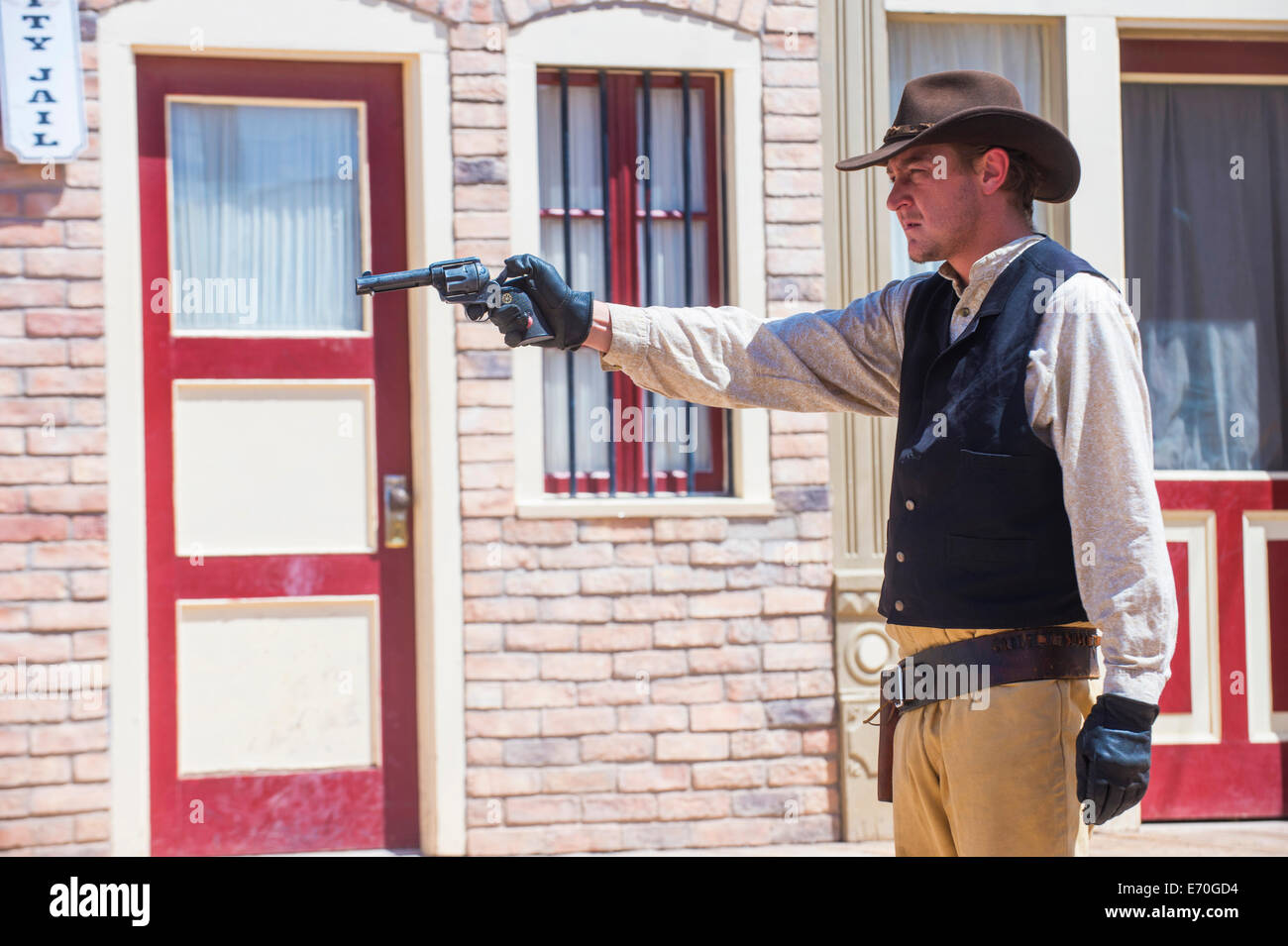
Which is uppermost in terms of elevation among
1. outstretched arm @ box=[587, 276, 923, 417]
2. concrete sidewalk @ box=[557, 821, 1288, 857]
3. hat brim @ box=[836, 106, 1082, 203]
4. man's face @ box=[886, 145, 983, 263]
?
hat brim @ box=[836, 106, 1082, 203]

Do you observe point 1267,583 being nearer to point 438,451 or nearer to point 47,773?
point 438,451

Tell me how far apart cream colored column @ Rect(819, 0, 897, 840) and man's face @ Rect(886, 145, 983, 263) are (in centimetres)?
253

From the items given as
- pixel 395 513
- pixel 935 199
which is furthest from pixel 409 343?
pixel 935 199

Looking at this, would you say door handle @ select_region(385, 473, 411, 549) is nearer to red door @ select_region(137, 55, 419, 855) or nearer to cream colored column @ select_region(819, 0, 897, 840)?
red door @ select_region(137, 55, 419, 855)

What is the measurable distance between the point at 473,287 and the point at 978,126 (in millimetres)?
1061

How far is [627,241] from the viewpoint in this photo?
18.0 feet

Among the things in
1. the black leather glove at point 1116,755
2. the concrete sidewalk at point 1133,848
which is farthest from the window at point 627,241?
the black leather glove at point 1116,755

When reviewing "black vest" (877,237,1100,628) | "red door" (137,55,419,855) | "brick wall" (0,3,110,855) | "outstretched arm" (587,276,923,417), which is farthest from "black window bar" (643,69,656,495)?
"black vest" (877,237,1100,628)

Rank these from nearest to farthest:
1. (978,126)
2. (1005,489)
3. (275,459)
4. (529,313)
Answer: (1005,489)
(978,126)
(529,313)
(275,459)

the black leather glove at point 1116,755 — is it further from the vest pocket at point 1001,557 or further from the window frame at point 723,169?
the window frame at point 723,169

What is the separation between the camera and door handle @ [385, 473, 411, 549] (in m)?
5.25

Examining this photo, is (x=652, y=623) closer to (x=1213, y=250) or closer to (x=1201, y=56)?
(x=1213, y=250)

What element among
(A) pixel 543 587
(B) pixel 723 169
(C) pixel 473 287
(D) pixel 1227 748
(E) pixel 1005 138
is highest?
Answer: (B) pixel 723 169

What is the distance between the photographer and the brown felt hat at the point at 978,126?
110 inches
